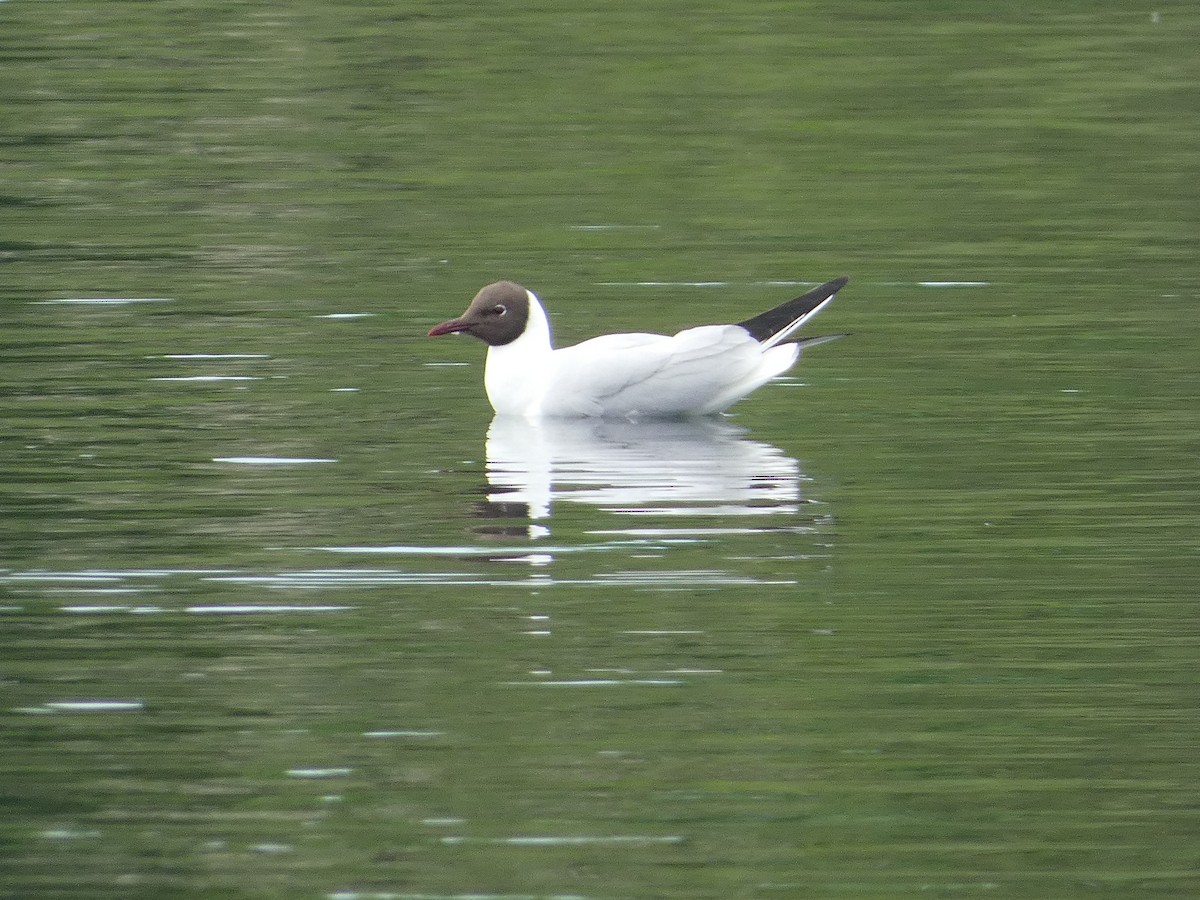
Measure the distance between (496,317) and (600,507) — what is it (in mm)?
2319

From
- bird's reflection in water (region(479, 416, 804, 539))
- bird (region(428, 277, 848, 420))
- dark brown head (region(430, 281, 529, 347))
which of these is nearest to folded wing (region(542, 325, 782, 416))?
bird (region(428, 277, 848, 420))

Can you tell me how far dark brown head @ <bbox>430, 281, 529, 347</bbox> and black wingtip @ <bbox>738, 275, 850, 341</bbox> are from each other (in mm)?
1069

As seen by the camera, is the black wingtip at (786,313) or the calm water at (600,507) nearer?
the calm water at (600,507)

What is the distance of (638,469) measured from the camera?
32.8 ft

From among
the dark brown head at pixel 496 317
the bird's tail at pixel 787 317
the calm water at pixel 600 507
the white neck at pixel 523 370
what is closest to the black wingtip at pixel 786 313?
the bird's tail at pixel 787 317

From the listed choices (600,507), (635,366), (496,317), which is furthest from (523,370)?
(600,507)

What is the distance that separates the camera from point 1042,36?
857 inches

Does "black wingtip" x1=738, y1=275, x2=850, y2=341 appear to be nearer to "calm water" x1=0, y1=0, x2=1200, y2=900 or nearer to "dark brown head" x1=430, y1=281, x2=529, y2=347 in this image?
"calm water" x1=0, y1=0, x2=1200, y2=900

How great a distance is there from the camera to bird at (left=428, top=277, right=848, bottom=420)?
36.0ft

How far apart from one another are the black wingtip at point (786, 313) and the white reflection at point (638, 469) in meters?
0.47

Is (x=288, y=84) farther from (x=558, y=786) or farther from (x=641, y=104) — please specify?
(x=558, y=786)

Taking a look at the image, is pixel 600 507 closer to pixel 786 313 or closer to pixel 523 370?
pixel 523 370

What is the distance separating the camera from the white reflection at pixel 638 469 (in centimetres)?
933

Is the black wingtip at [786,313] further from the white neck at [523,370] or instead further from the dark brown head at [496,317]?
the dark brown head at [496,317]
